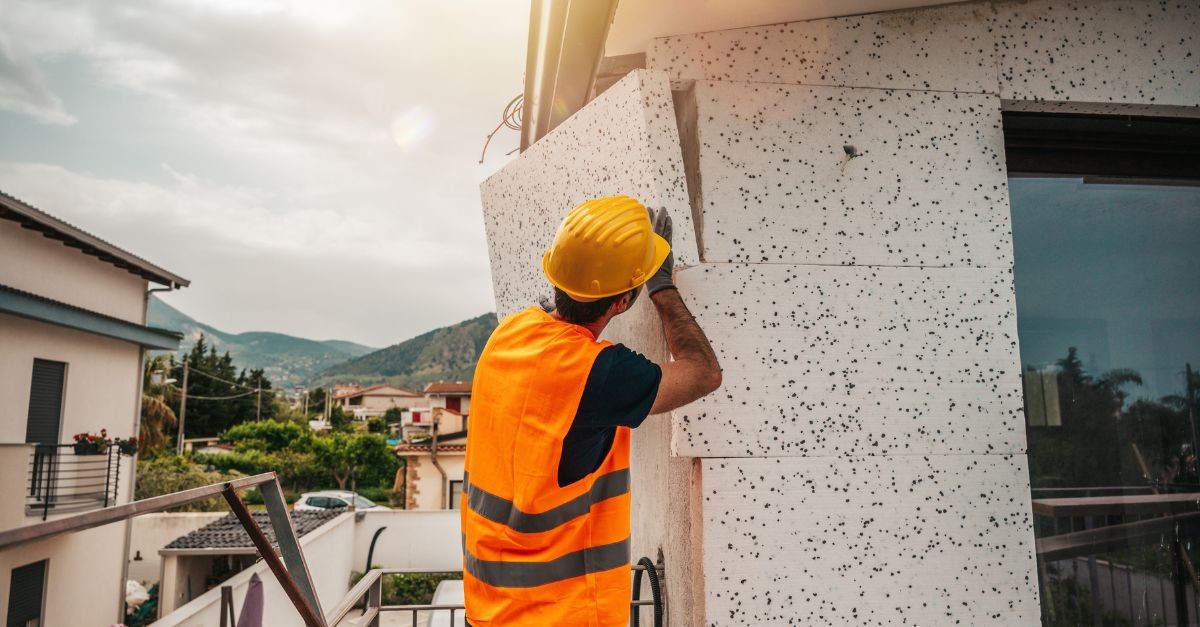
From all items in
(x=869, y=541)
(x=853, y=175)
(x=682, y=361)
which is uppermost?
(x=853, y=175)

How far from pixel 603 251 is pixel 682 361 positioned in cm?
35

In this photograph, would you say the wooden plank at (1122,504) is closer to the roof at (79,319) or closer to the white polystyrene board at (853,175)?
the white polystyrene board at (853,175)

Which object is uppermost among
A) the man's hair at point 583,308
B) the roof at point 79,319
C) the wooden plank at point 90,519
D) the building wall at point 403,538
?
the roof at point 79,319

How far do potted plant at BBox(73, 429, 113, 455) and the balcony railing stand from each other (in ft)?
0.57

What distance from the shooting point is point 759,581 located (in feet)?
5.93

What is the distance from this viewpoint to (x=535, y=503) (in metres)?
1.50

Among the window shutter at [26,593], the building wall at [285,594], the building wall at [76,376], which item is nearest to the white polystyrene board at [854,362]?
the building wall at [285,594]

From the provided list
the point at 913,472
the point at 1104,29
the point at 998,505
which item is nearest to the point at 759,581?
the point at 913,472

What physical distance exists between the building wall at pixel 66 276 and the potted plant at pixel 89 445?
2.99m

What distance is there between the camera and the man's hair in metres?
1.66

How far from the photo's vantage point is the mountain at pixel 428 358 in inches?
6555

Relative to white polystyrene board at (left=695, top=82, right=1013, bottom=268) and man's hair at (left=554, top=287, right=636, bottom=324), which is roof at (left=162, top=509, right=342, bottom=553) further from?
white polystyrene board at (left=695, top=82, right=1013, bottom=268)

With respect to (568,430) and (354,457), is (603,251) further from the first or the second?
(354,457)

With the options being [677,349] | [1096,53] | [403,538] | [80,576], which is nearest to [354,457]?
[403,538]
